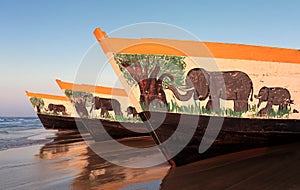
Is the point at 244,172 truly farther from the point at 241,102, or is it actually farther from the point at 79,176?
the point at 79,176

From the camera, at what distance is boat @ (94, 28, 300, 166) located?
466 cm

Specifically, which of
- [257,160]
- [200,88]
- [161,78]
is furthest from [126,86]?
[257,160]

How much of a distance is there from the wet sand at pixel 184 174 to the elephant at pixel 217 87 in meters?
1.00

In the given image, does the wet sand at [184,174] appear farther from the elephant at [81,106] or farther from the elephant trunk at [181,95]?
the elephant at [81,106]

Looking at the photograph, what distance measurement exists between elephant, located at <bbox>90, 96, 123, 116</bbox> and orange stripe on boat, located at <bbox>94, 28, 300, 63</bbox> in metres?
5.71

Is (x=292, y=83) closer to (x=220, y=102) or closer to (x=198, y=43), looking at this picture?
(x=220, y=102)

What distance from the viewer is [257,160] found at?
4.48 m

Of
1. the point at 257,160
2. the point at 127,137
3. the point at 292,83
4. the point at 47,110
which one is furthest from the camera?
the point at 47,110

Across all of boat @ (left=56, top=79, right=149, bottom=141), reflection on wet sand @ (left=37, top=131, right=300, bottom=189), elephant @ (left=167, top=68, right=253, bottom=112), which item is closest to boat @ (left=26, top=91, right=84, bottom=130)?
boat @ (left=56, top=79, right=149, bottom=141)

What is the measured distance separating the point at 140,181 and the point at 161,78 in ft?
5.75

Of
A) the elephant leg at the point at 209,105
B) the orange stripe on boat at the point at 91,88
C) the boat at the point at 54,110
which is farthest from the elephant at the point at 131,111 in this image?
the elephant leg at the point at 209,105

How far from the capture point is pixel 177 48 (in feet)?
15.6

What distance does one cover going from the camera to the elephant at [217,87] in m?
4.77

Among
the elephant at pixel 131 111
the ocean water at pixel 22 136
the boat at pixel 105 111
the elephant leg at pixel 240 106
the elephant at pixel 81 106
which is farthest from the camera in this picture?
the elephant at pixel 81 106
